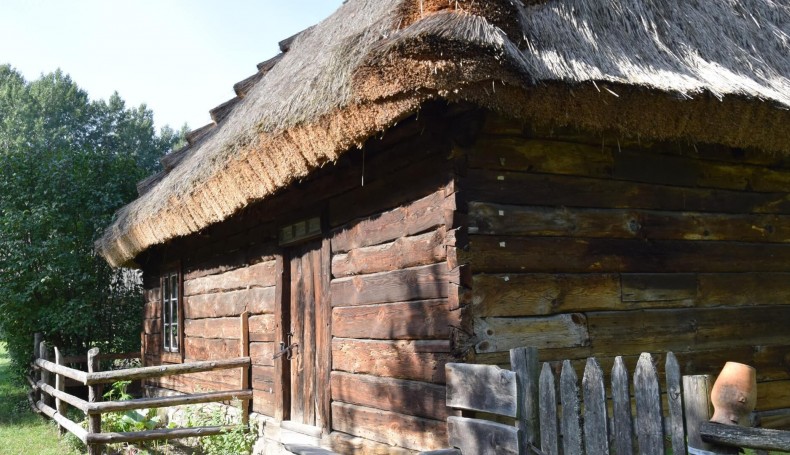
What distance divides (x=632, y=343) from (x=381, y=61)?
2.40 m

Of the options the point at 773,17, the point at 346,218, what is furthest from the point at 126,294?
the point at 773,17

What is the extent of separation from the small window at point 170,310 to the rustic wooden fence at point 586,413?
6995 millimetres

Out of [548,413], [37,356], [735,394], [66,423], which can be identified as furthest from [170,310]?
[735,394]

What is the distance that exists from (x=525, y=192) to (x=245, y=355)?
404 centimetres

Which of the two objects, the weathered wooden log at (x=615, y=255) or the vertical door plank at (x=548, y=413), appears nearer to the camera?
the vertical door plank at (x=548, y=413)

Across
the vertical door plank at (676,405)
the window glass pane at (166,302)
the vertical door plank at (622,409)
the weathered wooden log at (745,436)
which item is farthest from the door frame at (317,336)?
the window glass pane at (166,302)

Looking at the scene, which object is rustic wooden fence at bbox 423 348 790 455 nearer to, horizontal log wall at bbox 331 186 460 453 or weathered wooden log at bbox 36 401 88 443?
horizontal log wall at bbox 331 186 460 453

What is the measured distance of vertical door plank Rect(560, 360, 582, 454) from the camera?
3127 millimetres

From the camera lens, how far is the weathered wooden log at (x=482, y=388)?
3.44 m

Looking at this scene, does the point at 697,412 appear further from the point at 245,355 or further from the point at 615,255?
the point at 245,355

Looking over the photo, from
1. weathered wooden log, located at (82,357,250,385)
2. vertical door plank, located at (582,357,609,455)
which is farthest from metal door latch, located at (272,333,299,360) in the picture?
vertical door plank, located at (582,357,609,455)

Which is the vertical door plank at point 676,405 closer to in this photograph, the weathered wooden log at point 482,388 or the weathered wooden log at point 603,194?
the weathered wooden log at point 482,388

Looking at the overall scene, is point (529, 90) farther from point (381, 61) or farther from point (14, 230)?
point (14, 230)

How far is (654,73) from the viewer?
4.17 meters
